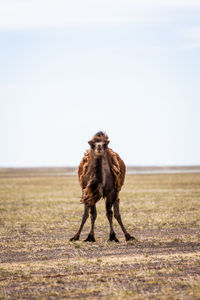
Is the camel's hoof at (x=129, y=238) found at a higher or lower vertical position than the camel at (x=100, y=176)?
lower

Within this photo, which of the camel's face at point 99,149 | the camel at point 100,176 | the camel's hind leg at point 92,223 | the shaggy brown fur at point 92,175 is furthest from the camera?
the camel's hind leg at point 92,223

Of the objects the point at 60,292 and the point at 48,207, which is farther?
the point at 48,207

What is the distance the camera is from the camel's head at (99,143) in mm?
13195

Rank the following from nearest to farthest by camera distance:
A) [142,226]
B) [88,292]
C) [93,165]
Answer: [88,292] → [93,165] → [142,226]

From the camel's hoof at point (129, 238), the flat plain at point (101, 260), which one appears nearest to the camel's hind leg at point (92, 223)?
the flat plain at point (101, 260)

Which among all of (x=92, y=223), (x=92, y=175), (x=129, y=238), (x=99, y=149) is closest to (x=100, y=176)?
(x=92, y=175)

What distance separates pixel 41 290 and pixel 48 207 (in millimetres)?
18106

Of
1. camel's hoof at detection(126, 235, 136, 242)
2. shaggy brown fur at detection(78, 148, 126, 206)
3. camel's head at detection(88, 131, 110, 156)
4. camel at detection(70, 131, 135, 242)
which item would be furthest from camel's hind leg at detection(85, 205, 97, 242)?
camel's head at detection(88, 131, 110, 156)

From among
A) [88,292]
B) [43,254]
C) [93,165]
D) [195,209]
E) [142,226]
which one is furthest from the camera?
[195,209]

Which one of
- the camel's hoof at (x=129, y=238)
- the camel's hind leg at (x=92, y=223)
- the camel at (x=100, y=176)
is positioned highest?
the camel at (x=100, y=176)

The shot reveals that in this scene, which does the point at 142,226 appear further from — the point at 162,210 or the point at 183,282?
the point at 183,282

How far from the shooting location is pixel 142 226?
58.7 feet

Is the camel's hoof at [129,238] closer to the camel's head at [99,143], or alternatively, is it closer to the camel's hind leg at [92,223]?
the camel's hind leg at [92,223]

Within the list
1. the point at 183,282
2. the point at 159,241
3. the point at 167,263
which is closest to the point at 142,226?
the point at 159,241
